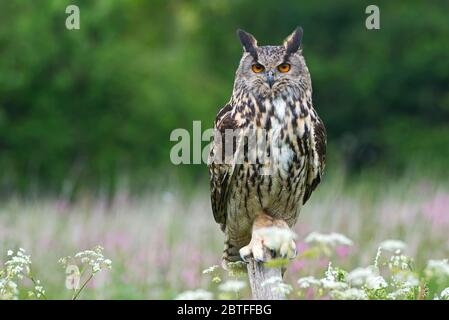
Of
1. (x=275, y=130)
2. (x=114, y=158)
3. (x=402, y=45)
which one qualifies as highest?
(x=402, y=45)

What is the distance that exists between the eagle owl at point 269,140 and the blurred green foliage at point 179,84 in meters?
9.99

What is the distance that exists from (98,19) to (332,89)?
6113mm

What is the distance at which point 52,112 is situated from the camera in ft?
57.1

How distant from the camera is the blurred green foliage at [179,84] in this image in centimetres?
1719

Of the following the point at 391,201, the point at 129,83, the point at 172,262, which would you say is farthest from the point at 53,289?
the point at 129,83

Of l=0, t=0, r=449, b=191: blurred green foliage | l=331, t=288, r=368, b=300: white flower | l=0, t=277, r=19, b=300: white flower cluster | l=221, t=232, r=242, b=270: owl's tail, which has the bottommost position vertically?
l=331, t=288, r=368, b=300: white flower

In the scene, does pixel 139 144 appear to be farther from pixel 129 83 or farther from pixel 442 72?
pixel 442 72

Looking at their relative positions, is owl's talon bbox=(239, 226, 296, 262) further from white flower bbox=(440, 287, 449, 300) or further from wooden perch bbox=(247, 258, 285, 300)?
white flower bbox=(440, 287, 449, 300)

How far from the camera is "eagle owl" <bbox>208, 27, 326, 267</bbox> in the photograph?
4535 mm

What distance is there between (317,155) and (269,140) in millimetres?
362

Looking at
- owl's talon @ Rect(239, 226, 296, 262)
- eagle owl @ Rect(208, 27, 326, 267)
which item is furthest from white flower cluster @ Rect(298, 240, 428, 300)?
eagle owl @ Rect(208, 27, 326, 267)

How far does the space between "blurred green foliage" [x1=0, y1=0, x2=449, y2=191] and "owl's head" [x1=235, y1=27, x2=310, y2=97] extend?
1005cm

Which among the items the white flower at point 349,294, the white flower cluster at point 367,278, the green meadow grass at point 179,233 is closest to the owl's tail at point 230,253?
the green meadow grass at point 179,233

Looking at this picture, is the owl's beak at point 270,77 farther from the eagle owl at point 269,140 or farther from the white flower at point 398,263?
the white flower at point 398,263
